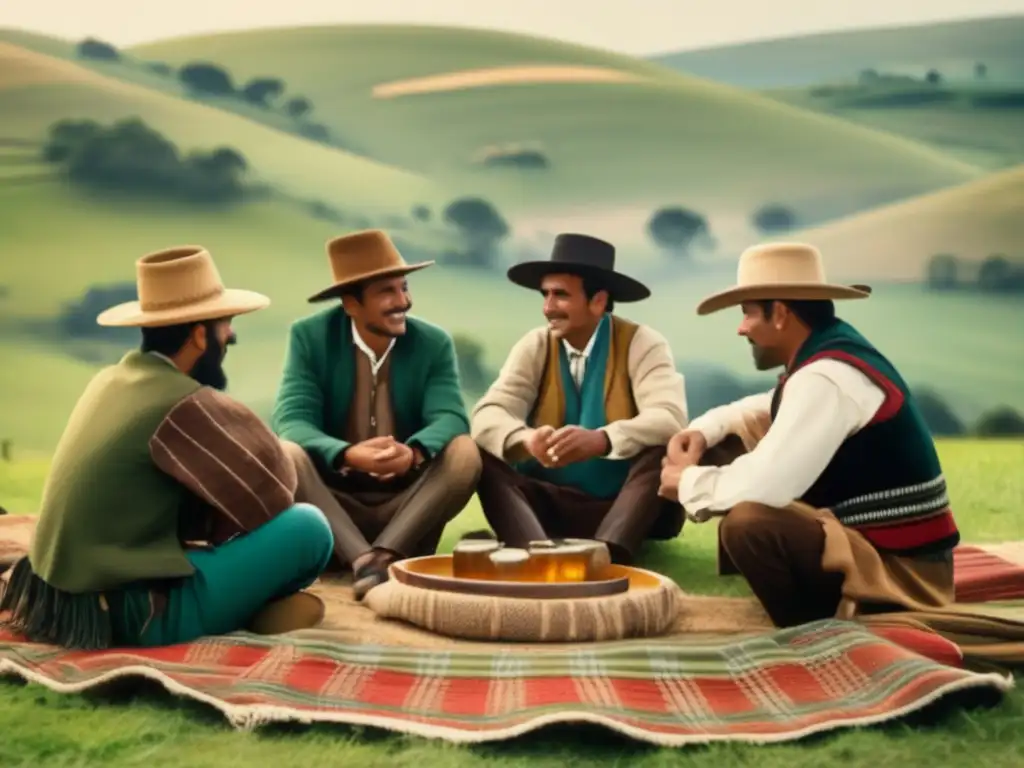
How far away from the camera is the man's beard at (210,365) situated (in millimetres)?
4094

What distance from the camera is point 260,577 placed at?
4.03m

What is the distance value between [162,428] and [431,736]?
3.97ft

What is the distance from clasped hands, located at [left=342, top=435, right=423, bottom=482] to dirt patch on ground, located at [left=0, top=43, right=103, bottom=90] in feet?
33.5

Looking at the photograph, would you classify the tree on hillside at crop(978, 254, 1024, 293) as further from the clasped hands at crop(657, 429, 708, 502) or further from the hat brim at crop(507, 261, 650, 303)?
the clasped hands at crop(657, 429, 708, 502)

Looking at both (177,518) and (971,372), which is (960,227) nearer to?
(971,372)

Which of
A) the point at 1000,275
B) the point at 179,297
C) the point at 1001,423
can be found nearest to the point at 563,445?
the point at 179,297

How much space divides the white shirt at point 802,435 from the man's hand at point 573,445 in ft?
3.43

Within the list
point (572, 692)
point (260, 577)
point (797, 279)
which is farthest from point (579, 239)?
point (572, 692)

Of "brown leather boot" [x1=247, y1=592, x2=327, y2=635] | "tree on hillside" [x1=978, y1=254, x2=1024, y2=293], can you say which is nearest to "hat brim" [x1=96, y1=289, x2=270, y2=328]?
"brown leather boot" [x1=247, y1=592, x2=327, y2=635]

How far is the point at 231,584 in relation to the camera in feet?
13.0

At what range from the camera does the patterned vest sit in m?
4.23

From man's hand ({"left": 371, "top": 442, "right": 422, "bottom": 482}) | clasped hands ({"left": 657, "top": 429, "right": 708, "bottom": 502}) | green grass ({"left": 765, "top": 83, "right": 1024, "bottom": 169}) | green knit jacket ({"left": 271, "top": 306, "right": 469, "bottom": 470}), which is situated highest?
green grass ({"left": 765, "top": 83, "right": 1024, "bottom": 169})

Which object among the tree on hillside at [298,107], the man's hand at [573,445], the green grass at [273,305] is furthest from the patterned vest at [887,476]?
the tree on hillside at [298,107]

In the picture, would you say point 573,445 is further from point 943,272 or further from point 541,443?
point 943,272
